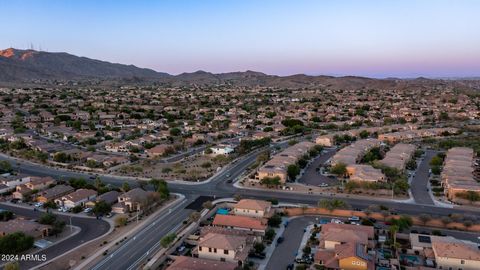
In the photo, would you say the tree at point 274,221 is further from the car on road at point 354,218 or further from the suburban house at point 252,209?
the car on road at point 354,218

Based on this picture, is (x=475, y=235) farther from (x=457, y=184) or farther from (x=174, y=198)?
(x=174, y=198)

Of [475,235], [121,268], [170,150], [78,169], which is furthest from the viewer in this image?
[170,150]

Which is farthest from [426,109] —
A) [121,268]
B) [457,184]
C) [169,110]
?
[121,268]

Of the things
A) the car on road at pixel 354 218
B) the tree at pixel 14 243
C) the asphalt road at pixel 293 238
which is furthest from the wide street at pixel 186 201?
the asphalt road at pixel 293 238

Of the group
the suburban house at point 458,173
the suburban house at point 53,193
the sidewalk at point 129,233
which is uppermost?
the suburban house at point 458,173

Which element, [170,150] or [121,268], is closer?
[121,268]
